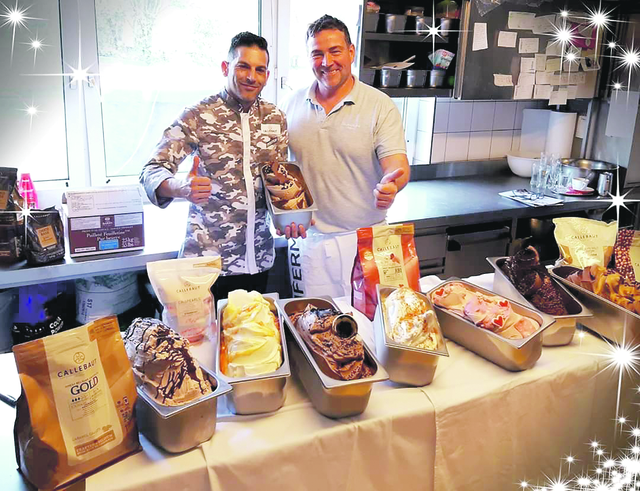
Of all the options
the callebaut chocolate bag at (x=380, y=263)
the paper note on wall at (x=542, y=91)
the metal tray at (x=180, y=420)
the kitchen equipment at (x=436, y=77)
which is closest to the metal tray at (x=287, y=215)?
the callebaut chocolate bag at (x=380, y=263)

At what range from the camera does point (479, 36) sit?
2793 mm

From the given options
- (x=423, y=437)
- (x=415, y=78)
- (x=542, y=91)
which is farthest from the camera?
(x=542, y=91)

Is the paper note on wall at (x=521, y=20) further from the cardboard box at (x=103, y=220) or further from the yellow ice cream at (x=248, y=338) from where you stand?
the yellow ice cream at (x=248, y=338)

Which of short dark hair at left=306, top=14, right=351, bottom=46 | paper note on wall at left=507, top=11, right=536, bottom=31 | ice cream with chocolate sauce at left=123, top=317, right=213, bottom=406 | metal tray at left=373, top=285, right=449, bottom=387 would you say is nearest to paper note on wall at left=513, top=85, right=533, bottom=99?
paper note on wall at left=507, top=11, right=536, bottom=31

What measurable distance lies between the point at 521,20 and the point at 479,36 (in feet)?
0.93

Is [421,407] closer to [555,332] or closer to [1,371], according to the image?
[555,332]

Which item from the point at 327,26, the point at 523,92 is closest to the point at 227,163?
the point at 327,26

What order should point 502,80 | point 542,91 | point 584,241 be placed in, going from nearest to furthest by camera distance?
point 584,241, point 502,80, point 542,91

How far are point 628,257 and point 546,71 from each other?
1.85 m

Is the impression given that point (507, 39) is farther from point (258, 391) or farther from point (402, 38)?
point (258, 391)

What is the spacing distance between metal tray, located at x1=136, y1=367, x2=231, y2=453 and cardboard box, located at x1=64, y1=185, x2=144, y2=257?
1.15m

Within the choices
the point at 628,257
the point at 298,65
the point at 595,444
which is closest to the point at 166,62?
the point at 298,65

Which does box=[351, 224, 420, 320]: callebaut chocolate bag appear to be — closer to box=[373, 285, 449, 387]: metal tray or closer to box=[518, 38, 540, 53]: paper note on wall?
box=[373, 285, 449, 387]: metal tray

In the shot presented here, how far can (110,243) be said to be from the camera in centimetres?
204
